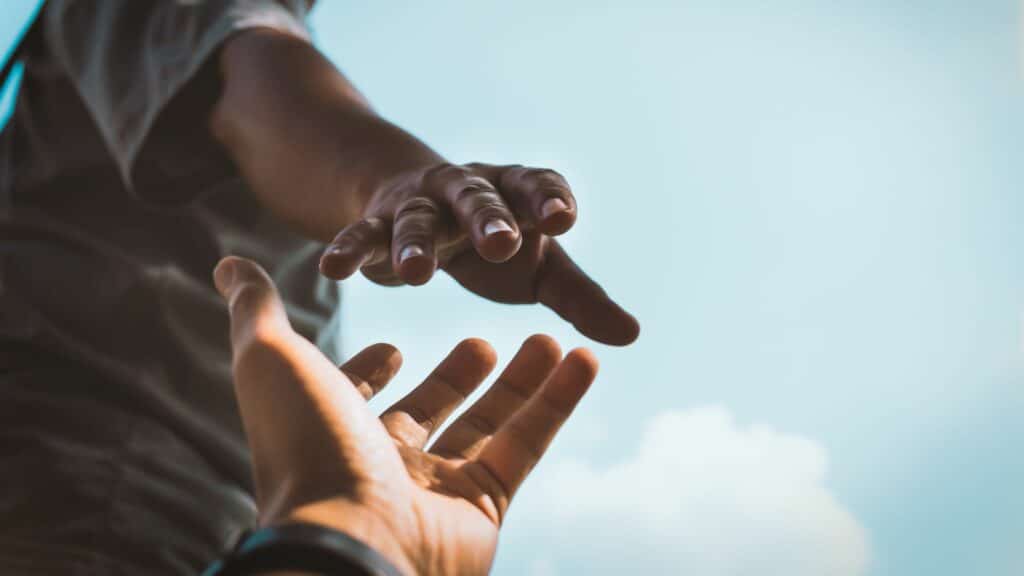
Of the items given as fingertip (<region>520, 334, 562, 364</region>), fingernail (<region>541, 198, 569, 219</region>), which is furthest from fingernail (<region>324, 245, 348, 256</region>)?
fingertip (<region>520, 334, 562, 364</region>)

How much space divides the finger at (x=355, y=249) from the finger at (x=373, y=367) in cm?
12

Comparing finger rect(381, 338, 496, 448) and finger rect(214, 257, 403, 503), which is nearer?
finger rect(214, 257, 403, 503)

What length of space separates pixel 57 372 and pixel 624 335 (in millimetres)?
462

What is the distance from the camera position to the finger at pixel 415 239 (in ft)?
1.26

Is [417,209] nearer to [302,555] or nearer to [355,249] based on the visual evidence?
[355,249]

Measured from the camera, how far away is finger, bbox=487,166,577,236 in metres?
0.41

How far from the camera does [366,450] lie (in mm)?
352

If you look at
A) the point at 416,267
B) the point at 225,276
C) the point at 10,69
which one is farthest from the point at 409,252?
the point at 10,69

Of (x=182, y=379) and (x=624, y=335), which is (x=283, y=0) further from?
(x=624, y=335)

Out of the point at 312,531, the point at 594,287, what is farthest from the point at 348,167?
the point at 312,531

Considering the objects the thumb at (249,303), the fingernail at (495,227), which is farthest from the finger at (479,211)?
the thumb at (249,303)

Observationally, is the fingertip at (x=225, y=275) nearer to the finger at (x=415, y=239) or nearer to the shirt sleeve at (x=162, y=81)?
the finger at (x=415, y=239)

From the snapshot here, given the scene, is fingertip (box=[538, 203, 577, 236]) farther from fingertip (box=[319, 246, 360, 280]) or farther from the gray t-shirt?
the gray t-shirt

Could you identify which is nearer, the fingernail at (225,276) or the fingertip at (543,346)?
the fingernail at (225,276)
